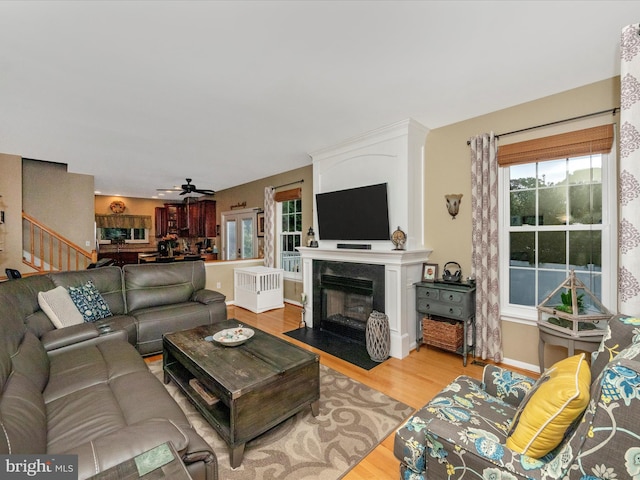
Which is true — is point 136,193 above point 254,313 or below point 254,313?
above

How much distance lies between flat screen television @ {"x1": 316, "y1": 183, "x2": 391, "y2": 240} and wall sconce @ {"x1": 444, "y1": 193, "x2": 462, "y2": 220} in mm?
710

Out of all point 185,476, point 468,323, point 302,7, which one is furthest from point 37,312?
point 468,323

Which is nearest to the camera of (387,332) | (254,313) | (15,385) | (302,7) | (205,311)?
(15,385)

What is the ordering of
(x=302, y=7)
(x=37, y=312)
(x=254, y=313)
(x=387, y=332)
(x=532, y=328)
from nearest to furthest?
(x=302, y=7) < (x=37, y=312) < (x=532, y=328) < (x=387, y=332) < (x=254, y=313)

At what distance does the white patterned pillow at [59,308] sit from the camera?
2561 millimetres

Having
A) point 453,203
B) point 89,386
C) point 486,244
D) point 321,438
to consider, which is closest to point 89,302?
point 89,386

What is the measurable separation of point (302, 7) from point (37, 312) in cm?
326

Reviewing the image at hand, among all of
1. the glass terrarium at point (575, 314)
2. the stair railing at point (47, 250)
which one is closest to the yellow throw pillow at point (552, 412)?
the glass terrarium at point (575, 314)

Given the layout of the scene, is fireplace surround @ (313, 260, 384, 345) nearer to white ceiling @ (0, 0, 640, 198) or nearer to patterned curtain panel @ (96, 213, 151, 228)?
white ceiling @ (0, 0, 640, 198)

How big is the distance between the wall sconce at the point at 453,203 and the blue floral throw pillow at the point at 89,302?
4015 millimetres

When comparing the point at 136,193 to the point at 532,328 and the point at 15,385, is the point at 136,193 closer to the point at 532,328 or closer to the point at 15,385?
the point at 15,385

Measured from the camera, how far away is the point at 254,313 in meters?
5.04

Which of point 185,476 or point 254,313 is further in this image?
Answer: point 254,313

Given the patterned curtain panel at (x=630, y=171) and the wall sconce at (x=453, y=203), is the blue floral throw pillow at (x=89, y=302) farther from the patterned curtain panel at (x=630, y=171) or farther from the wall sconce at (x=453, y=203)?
the patterned curtain panel at (x=630, y=171)
